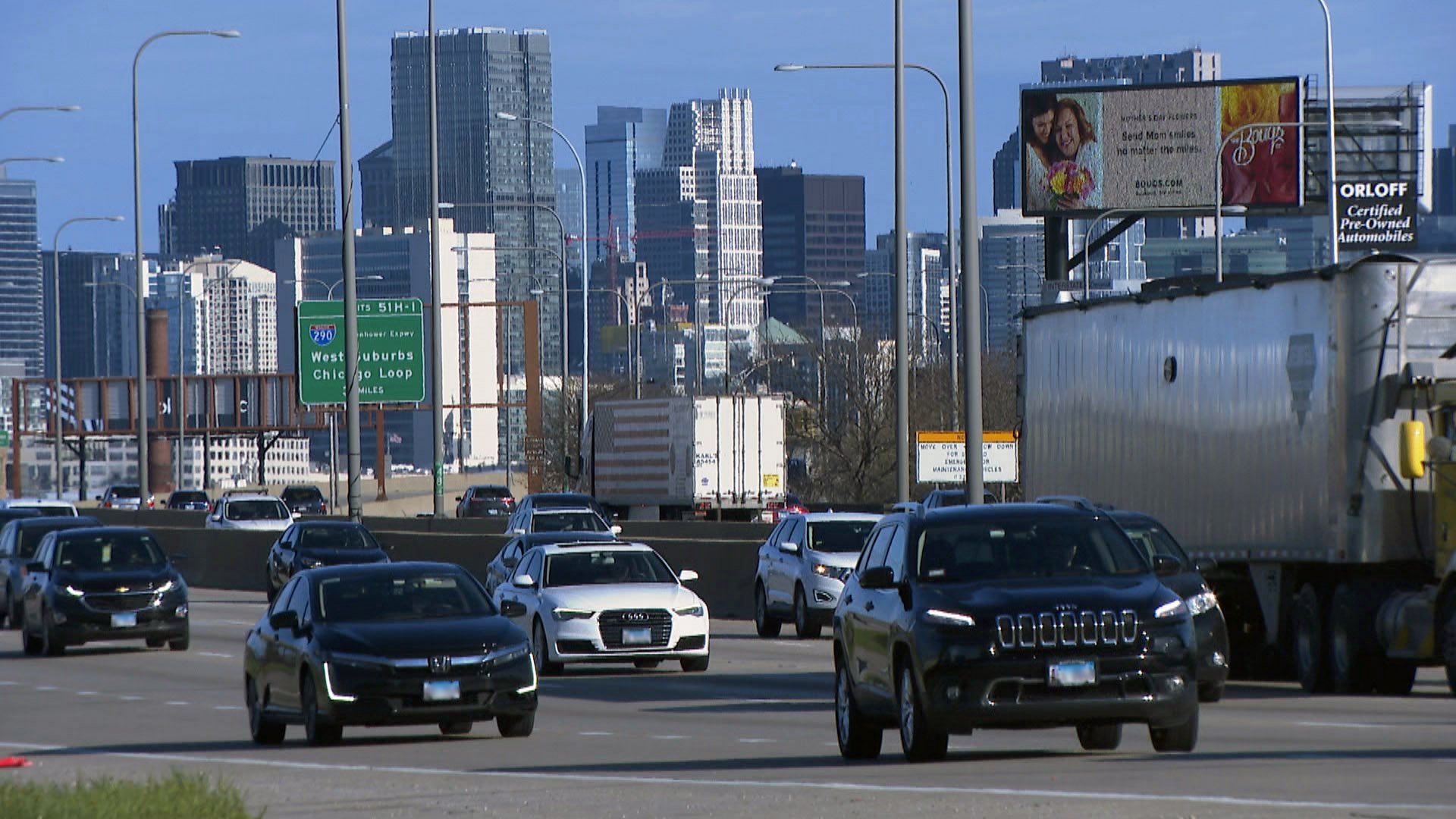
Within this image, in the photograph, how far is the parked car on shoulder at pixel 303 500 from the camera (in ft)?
250

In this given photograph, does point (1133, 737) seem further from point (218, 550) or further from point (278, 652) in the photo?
point (218, 550)

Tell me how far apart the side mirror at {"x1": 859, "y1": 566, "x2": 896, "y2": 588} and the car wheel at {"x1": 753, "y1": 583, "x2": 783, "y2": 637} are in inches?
706

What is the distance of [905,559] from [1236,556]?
896 cm

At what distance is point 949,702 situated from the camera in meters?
14.9

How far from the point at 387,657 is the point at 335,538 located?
22.8m

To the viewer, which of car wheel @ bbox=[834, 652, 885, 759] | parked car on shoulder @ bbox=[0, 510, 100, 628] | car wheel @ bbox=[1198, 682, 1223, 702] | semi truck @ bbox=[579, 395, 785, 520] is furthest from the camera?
semi truck @ bbox=[579, 395, 785, 520]

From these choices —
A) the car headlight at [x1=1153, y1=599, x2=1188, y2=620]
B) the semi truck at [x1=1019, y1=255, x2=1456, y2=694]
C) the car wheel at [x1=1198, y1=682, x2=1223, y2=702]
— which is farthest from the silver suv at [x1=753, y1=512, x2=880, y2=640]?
the car headlight at [x1=1153, y1=599, x2=1188, y2=620]

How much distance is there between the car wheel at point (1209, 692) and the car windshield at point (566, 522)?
22.0 m

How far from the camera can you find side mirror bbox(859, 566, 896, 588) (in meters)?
15.7

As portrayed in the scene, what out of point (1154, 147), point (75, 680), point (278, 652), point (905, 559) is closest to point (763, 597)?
point (75, 680)

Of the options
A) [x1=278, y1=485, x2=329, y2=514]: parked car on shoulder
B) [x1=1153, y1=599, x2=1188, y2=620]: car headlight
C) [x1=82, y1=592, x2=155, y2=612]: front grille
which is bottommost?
[x1=278, y1=485, x2=329, y2=514]: parked car on shoulder

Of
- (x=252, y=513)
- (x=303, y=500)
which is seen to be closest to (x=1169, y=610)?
(x=252, y=513)

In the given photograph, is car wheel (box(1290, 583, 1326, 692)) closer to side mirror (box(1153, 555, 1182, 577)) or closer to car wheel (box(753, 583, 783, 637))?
side mirror (box(1153, 555, 1182, 577))

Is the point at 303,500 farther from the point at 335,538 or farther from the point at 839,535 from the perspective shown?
the point at 839,535
